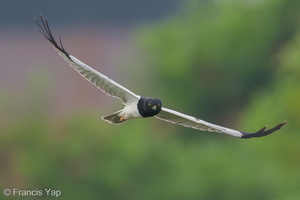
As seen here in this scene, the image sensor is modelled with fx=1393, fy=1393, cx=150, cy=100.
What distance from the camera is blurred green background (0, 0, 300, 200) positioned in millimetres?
28688

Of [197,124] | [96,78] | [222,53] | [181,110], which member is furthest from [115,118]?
[222,53]

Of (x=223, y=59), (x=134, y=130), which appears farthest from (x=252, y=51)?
(x=134, y=130)

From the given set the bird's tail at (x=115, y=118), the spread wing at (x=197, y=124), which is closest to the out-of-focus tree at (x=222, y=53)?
the spread wing at (x=197, y=124)

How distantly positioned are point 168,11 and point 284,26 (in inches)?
751

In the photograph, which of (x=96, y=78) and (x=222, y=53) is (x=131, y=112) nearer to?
(x=96, y=78)

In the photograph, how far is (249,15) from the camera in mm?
44781

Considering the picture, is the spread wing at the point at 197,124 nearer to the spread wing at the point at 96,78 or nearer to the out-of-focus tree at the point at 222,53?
the spread wing at the point at 96,78

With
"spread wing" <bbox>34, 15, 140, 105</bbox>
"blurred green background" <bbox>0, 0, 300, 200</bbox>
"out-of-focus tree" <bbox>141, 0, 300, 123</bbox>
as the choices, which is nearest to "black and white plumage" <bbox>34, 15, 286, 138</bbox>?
"spread wing" <bbox>34, 15, 140, 105</bbox>

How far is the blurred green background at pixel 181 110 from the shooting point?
28.7m

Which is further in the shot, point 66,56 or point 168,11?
point 168,11

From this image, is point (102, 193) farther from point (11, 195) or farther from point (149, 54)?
point (149, 54)

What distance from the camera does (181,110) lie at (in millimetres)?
37500

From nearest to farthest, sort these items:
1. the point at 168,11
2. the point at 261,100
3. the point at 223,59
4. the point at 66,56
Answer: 1. the point at 66,56
2. the point at 261,100
3. the point at 223,59
4. the point at 168,11

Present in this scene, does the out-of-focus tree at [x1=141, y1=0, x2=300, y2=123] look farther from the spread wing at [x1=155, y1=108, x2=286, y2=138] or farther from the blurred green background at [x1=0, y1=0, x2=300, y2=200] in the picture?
the spread wing at [x1=155, y1=108, x2=286, y2=138]
